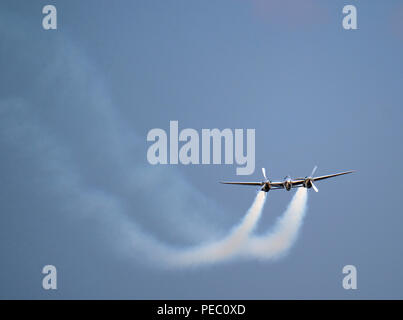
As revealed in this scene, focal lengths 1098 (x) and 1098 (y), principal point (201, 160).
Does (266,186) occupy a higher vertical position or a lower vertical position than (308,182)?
higher

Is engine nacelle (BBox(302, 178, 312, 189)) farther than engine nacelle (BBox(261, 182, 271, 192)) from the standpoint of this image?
No

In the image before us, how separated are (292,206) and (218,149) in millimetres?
Answer: 25854

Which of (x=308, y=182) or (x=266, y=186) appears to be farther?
(x=266, y=186)

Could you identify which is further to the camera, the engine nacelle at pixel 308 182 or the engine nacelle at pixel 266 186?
the engine nacelle at pixel 266 186
